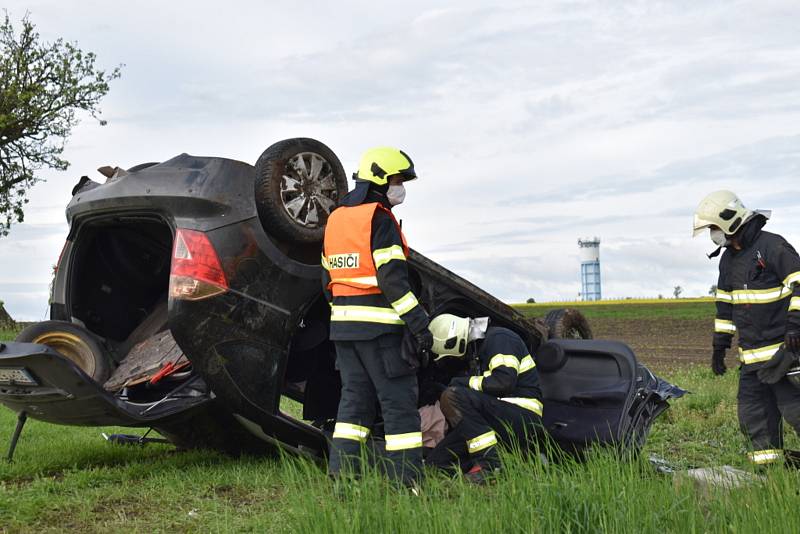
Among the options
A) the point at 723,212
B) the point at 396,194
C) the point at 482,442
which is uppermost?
the point at 396,194

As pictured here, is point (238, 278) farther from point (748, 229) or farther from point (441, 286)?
point (748, 229)

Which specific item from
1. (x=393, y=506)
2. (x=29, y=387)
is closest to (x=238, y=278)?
(x=29, y=387)

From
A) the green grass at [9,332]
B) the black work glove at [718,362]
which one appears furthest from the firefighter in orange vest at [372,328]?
the green grass at [9,332]

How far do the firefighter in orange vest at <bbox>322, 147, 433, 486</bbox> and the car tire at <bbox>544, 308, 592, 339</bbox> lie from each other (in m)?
2.52

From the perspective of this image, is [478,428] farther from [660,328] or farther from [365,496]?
[660,328]

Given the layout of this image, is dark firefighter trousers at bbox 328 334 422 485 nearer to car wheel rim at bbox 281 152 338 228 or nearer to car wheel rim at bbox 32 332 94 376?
car wheel rim at bbox 281 152 338 228

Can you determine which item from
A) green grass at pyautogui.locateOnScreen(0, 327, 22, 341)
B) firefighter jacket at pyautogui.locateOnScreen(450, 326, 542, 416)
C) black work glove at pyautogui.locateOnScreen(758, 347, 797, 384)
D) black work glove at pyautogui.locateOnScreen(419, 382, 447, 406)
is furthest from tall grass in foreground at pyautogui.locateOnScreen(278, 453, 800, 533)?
green grass at pyautogui.locateOnScreen(0, 327, 22, 341)

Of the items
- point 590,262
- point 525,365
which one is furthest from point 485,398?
point 590,262

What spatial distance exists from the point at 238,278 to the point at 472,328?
1.46 m

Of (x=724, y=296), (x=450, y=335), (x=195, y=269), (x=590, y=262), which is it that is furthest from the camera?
(x=590, y=262)

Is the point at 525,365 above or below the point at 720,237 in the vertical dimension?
below

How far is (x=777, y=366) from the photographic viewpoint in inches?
230

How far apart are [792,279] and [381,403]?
2760 millimetres

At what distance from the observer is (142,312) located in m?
6.44
